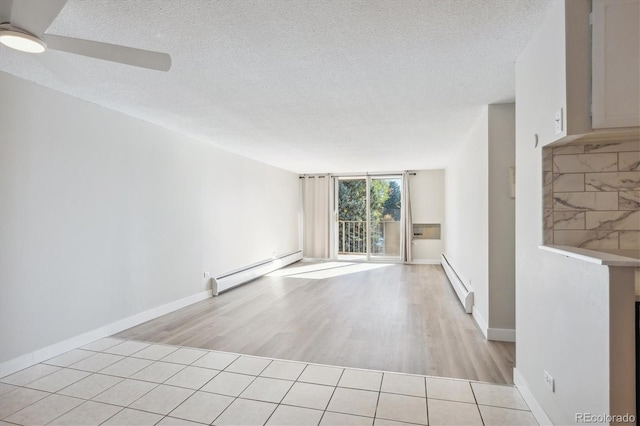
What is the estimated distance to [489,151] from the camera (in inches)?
119

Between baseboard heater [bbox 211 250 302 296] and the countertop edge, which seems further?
baseboard heater [bbox 211 250 302 296]

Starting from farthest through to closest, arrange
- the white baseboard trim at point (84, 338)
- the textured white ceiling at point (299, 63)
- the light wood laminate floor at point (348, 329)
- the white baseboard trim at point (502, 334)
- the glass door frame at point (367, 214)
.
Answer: the glass door frame at point (367, 214), the white baseboard trim at point (502, 334), the light wood laminate floor at point (348, 329), the white baseboard trim at point (84, 338), the textured white ceiling at point (299, 63)

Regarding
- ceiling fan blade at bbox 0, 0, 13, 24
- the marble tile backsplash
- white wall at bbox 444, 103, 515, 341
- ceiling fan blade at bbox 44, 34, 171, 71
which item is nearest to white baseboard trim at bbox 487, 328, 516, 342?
white wall at bbox 444, 103, 515, 341

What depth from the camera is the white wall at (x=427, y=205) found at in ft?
24.9

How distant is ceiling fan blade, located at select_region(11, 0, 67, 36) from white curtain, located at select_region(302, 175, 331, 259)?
6969 mm

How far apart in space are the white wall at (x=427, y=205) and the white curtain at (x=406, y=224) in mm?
175

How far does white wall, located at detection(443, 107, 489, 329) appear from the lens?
3.12m

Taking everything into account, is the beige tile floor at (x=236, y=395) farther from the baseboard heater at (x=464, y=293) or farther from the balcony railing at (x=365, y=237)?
the balcony railing at (x=365, y=237)

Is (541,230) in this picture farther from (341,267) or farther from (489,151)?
(341,267)

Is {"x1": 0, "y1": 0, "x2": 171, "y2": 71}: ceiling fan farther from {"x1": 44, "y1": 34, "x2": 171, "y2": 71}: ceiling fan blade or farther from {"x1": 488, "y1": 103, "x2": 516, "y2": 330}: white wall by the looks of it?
{"x1": 488, "y1": 103, "x2": 516, "y2": 330}: white wall

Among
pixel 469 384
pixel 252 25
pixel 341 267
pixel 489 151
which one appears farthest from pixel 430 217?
pixel 252 25

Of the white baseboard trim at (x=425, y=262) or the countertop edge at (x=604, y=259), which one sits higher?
the countertop edge at (x=604, y=259)

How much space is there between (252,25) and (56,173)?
2.30 meters

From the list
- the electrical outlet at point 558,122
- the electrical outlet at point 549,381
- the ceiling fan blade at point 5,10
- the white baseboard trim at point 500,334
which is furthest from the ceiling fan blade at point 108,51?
the white baseboard trim at point 500,334
